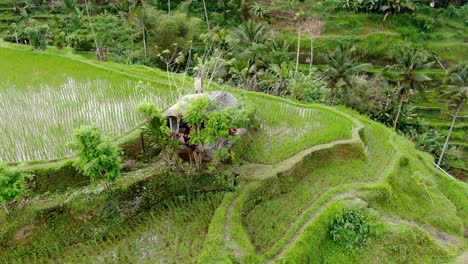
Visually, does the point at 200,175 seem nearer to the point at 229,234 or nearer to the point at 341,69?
the point at 229,234

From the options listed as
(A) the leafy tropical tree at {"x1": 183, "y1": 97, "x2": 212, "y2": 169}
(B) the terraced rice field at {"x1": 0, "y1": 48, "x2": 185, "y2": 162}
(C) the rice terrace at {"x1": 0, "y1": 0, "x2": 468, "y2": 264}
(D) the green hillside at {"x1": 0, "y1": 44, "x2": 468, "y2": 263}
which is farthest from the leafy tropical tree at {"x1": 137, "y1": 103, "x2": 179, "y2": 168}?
(B) the terraced rice field at {"x1": 0, "y1": 48, "x2": 185, "y2": 162}

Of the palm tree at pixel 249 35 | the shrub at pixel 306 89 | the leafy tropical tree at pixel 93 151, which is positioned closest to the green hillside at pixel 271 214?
the leafy tropical tree at pixel 93 151

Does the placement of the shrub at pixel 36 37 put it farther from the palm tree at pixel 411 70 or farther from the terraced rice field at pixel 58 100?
the palm tree at pixel 411 70

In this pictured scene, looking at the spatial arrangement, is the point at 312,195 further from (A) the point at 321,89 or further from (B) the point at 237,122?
(A) the point at 321,89

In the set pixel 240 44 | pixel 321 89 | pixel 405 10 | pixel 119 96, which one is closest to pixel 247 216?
pixel 119 96

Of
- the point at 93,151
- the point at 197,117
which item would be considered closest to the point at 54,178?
the point at 93,151

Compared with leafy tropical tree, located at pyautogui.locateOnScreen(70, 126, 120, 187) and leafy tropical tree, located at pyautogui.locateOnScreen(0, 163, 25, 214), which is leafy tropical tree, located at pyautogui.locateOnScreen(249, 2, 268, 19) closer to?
leafy tropical tree, located at pyautogui.locateOnScreen(70, 126, 120, 187)
